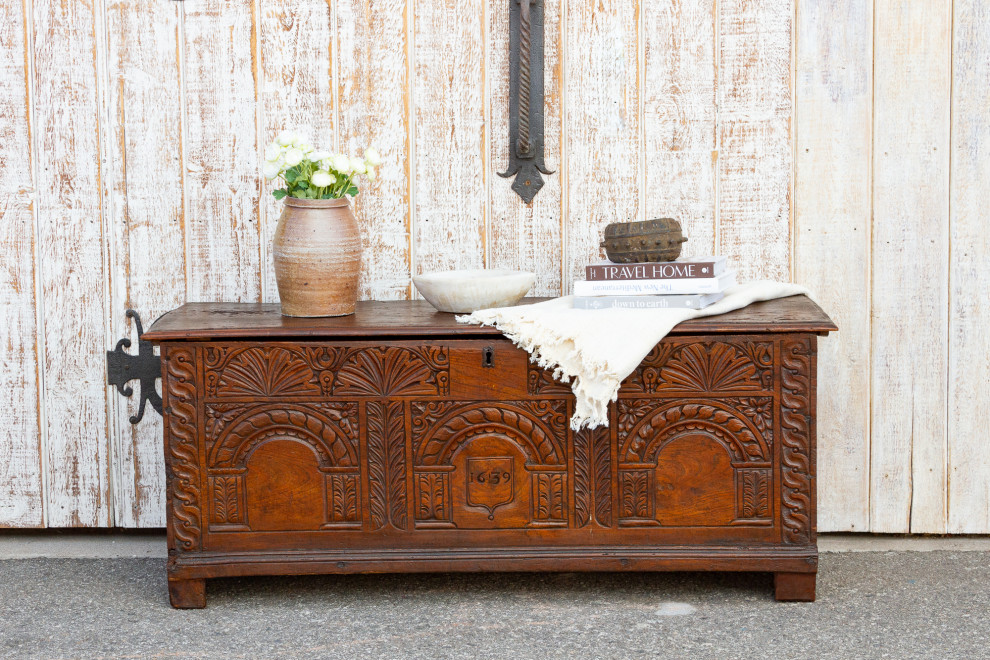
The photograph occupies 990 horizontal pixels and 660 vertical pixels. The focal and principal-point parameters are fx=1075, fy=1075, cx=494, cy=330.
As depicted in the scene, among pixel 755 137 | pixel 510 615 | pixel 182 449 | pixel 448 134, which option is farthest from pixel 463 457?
pixel 755 137

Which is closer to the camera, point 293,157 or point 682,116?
point 293,157

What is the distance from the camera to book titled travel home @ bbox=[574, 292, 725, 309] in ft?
6.99

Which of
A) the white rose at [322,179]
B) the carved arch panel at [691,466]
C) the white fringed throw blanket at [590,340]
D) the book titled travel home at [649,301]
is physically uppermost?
the white rose at [322,179]

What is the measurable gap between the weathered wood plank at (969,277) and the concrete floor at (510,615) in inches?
7.1

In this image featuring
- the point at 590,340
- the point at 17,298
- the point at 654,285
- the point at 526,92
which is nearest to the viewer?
the point at 590,340

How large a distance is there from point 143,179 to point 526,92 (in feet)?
3.00

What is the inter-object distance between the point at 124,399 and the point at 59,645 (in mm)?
700

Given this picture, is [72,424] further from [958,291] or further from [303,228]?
[958,291]

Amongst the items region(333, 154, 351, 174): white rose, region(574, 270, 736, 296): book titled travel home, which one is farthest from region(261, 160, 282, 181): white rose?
region(574, 270, 736, 296): book titled travel home

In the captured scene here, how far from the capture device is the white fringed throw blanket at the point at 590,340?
2.03 meters

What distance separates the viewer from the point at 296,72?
2480 millimetres

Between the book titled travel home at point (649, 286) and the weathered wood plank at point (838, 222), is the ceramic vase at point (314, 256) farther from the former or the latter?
the weathered wood plank at point (838, 222)

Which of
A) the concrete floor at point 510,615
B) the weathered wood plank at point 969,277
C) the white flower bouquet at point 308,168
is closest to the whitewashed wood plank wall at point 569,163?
the weathered wood plank at point 969,277

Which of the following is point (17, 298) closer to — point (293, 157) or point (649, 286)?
point (293, 157)
